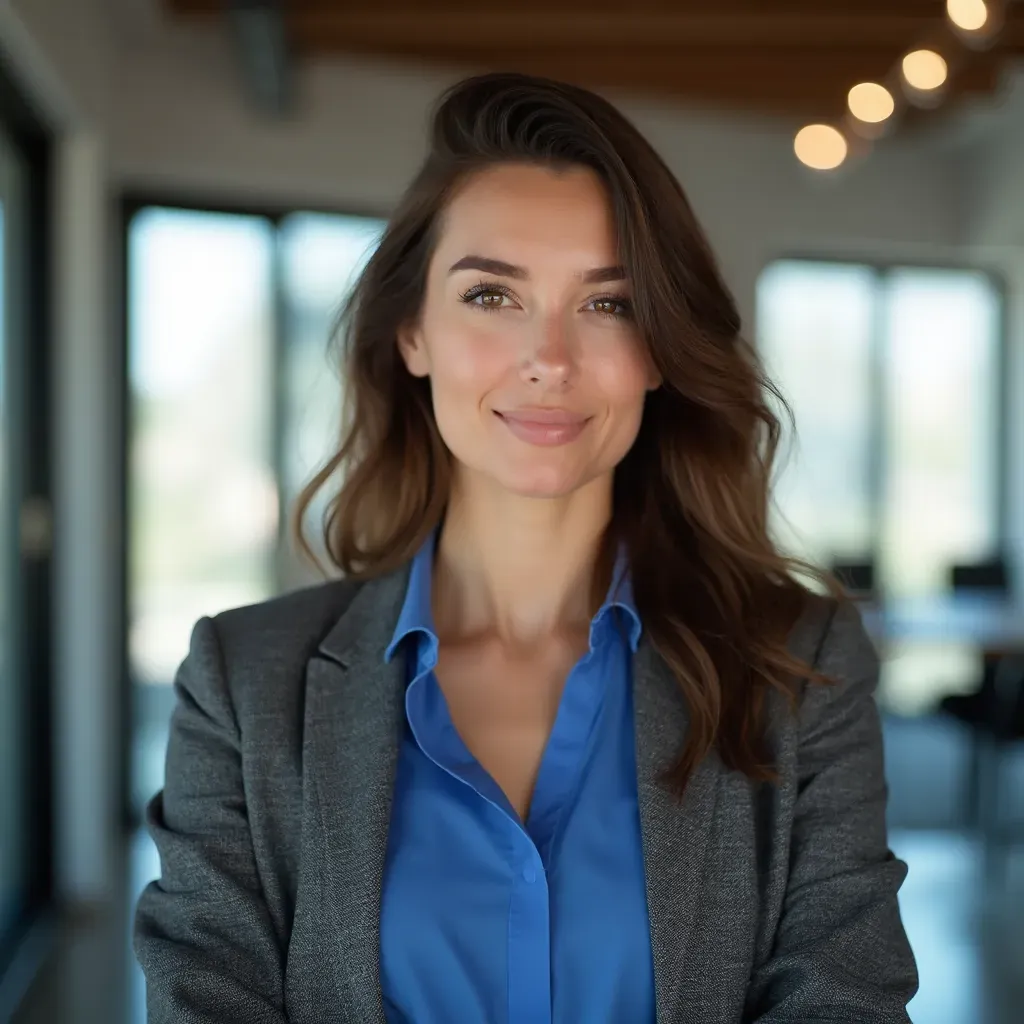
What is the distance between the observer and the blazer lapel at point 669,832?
123 cm

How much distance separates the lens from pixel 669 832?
1.29 metres

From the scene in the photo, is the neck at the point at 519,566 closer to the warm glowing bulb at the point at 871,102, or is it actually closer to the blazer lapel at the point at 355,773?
the blazer lapel at the point at 355,773

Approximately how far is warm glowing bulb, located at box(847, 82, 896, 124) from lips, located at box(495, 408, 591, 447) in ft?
11.5

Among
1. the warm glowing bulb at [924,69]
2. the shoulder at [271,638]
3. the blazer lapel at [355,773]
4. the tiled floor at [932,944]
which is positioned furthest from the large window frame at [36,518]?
the warm glowing bulb at [924,69]

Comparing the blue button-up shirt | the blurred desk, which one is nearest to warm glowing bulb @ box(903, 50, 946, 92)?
the blurred desk

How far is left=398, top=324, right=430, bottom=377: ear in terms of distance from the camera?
1571 mm

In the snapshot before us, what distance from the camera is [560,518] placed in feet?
5.05

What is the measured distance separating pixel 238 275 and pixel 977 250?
182 inches

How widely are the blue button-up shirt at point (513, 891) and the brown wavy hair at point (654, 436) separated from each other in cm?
12

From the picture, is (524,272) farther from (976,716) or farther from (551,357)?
(976,716)

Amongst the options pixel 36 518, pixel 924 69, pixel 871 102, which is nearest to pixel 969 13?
pixel 924 69

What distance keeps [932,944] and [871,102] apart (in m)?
3.12

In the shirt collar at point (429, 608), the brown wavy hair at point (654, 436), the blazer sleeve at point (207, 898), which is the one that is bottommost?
the blazer sleeve at point (207, 898)

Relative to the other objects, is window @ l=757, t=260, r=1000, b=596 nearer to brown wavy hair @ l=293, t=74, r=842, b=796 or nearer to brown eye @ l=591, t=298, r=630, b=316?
brown wavy hair @ l=293, t=74, r=842, b=796
